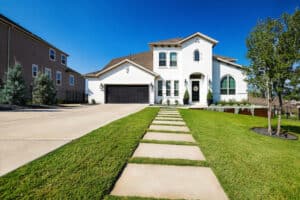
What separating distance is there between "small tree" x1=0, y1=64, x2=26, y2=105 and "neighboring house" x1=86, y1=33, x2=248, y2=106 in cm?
626

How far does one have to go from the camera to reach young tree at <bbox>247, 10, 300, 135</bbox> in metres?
5.38

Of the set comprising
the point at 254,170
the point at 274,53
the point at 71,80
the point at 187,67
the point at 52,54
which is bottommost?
the point at 254,170

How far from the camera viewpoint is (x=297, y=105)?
11.8 metres

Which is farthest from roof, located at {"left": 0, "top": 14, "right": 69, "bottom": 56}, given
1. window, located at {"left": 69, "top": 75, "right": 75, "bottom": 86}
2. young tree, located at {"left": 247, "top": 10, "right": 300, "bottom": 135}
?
→ young tree, located at {"left": 247, "top": 10, "right": 300, "bottom": 135}

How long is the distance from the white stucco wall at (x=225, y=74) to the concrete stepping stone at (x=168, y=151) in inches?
629

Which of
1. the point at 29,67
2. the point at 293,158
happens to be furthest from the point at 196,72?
the point at 29,67

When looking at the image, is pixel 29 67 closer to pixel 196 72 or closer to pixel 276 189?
pixel 196 72

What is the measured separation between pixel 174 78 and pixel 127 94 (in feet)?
18.6

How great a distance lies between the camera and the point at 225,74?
17.9m

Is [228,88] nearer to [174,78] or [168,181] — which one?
[174,78]

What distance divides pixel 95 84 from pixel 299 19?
55.4 ft

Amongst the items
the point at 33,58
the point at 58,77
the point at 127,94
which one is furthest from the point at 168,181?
the point at 58,77

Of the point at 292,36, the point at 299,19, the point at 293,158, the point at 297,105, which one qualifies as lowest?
the point at 293,158

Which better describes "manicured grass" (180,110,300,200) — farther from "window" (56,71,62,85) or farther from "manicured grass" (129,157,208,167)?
"window" (56,71,62,85)
